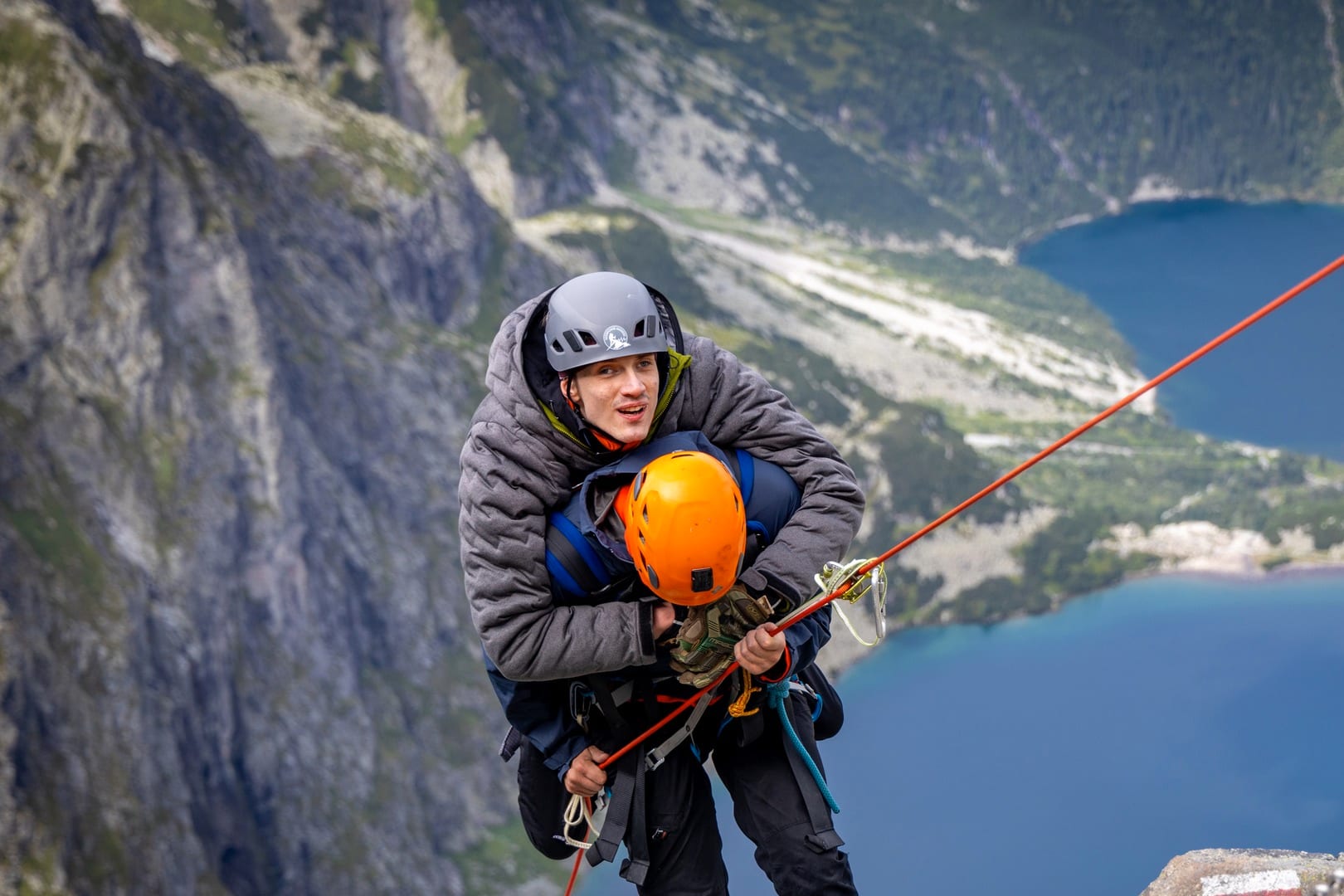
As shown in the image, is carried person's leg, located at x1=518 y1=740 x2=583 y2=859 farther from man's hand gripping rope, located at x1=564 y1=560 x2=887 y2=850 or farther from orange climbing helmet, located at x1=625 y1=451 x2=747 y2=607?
orange climbing helmet, located at x1=625 y1=451 x2=747 y2=607

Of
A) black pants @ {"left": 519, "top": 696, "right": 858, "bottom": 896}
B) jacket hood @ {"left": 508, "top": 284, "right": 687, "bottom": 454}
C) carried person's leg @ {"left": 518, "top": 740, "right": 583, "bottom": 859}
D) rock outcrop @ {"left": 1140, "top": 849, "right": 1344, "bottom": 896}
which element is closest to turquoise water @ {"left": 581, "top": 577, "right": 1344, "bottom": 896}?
rock outcrop @ {"left": 1140, "top": 849, "right": 1344, "bottom": 896}

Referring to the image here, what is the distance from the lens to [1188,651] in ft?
414

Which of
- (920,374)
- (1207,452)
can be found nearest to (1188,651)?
(1207,452)

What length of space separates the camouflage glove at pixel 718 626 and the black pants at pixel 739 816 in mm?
653

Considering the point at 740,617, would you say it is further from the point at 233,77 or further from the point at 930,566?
the point at 233,77

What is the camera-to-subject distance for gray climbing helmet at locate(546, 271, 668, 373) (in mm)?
6910

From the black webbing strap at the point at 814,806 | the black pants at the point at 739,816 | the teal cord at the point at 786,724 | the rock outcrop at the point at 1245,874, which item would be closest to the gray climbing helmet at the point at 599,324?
the teal cord at the point at 786,724

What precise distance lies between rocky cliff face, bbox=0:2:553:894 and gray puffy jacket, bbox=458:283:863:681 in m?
65.5

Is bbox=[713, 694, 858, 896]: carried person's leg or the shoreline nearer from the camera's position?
bbox=[713, 694, 858, 896]: carried person's leg

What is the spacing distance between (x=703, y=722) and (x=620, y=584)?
1244 millimetres

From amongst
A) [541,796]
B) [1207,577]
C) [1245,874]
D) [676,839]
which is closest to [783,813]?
[676,839]

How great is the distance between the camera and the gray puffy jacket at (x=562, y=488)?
21.9 feet

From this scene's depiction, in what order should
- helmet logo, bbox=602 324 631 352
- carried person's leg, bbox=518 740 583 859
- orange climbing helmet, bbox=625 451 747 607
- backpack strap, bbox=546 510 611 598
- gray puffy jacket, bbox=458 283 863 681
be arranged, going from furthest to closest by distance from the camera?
carried person's leg, bbox=518 740 583 859 → helmet logo, bbox=602 324 631 352 → backpack strap, bbox=546 510 611 598 → gray puffy jacket, bbox=458 283 863 681 → orange climbing helmet, bbox=625 451 747 607

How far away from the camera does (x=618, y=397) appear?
6.97m
